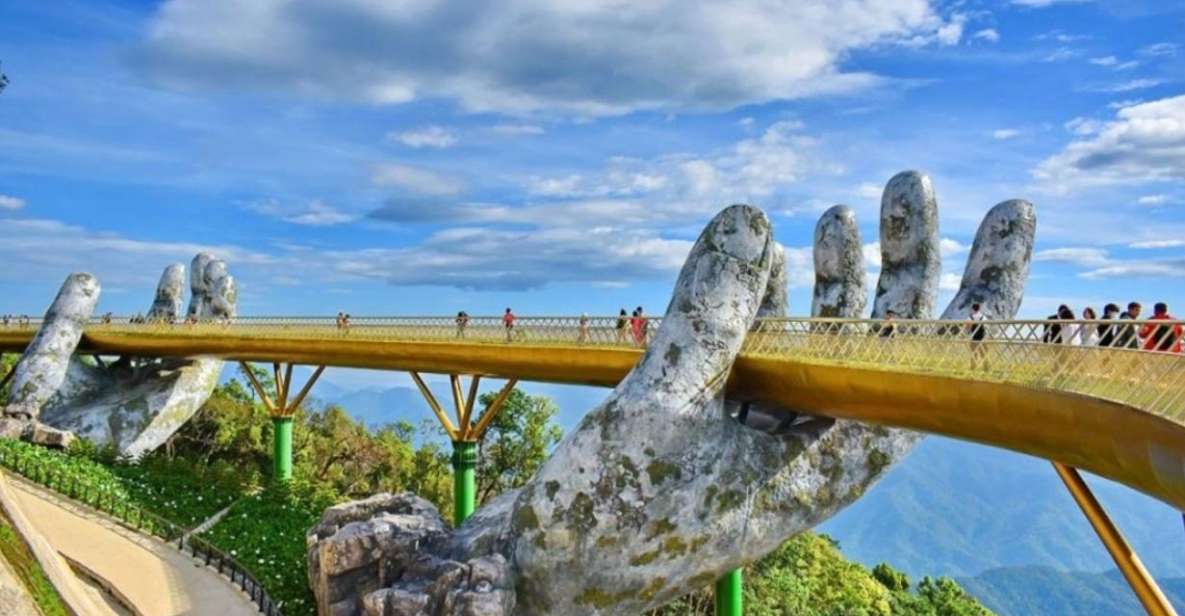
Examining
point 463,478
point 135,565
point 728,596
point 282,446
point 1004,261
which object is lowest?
point 728,596

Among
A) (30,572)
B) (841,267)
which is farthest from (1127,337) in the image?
(30,572)

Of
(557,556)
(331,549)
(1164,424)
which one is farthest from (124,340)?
(1164,424)

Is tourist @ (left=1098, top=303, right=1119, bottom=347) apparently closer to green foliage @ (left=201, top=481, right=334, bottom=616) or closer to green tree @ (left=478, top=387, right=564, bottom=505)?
green foliage @ (left=201, top=481, right=334, bottom=616)

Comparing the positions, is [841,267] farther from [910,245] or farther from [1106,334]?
[1106,334]

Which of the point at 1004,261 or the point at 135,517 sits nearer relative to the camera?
the point at 1004,261

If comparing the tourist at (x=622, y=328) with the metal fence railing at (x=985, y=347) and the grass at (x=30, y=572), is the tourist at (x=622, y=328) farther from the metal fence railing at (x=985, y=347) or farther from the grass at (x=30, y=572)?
the grass at (x=30, y=572)

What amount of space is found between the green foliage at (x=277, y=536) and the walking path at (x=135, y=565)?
2.59 feet

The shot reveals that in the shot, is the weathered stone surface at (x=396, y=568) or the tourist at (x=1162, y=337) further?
the weathered stone surface at (x=396, y=568)

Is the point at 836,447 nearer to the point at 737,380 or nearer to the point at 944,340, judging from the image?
the point at 737,380

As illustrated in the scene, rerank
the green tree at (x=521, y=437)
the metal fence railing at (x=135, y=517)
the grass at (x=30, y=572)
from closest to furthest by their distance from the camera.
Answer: the grass at (x=30, y=572)
the metal fence railing at (x=135, y=517)
the green tree at (x=521, y=437)

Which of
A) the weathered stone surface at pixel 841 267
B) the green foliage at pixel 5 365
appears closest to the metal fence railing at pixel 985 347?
the weathered stone surface at pixel 841 267

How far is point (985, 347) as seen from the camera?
43.5 ft

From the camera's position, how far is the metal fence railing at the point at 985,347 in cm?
1023

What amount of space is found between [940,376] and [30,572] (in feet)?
52.4
